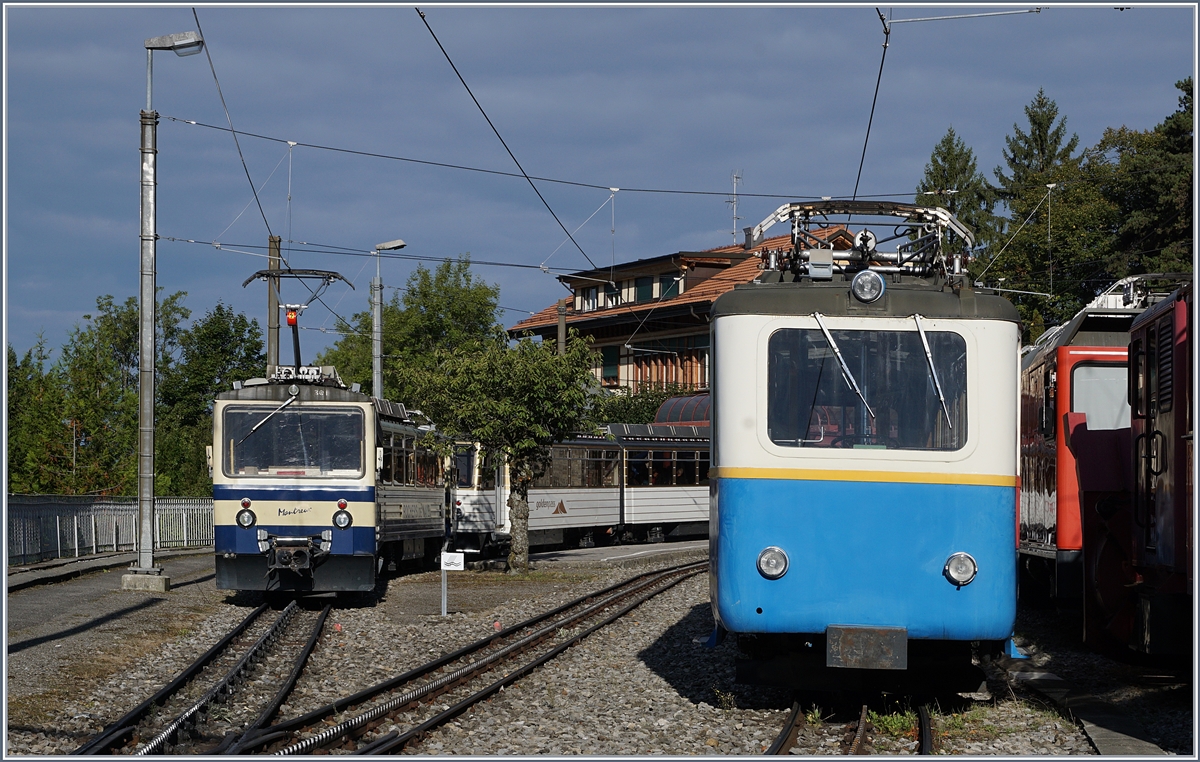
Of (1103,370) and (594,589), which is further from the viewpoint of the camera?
(594,589)

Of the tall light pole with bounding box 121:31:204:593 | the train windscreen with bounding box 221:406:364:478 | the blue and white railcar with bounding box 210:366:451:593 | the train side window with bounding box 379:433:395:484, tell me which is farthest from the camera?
the tall light pole with bounding box 121:31:204:593

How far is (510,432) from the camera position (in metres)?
23.5

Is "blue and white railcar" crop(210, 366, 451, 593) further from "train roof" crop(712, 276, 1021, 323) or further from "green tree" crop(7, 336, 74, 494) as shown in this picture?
"green tree" crop(7, 336, 74, 494)

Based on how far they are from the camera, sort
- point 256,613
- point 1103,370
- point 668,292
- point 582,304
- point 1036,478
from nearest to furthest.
→ point 1103,370
point 1036,478
point 256,613
point 668,292
point 582,304

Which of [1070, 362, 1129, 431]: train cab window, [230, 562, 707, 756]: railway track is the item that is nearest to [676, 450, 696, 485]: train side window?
[230, 562, 707, 756]: railway track

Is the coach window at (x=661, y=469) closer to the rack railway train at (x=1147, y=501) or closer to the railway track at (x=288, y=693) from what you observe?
the railway track at (x=288, y=693)

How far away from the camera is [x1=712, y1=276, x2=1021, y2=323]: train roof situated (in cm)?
851

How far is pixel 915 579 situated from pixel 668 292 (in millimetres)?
49667

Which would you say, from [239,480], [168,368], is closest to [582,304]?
[168,368]

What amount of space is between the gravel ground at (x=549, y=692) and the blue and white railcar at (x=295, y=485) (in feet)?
2.24

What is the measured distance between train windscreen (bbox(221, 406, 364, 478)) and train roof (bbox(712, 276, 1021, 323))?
928 centimetres

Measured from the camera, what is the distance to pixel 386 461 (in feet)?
59.1

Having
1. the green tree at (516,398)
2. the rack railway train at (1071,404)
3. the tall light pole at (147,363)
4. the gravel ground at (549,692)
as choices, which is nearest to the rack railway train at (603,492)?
the green tree at (516,398)

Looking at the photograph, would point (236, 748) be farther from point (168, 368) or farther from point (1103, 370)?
point (168, 368)
